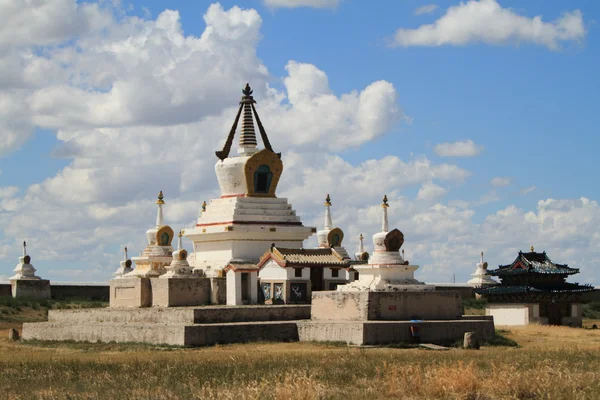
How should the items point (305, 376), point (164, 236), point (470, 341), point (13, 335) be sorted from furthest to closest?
point (164, 236) → point (13, 335) → point (470, 341) → point (305, 376)

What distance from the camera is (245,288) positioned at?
3400 centimetres

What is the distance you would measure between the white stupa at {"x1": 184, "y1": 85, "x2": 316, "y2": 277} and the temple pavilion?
27.2 ft

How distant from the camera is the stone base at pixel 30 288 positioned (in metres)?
49.7

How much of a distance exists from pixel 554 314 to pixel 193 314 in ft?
52.8

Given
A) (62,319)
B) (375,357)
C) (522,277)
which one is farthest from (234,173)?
(375,357)

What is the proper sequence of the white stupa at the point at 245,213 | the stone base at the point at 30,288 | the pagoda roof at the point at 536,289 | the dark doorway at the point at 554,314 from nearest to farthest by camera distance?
the white stupa at the point at 245,213 < the pagoda roof at the point at 536,289 < the dark doorway at the point at 554,314 < the stone base at the point at 30,288

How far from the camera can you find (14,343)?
33.1 m

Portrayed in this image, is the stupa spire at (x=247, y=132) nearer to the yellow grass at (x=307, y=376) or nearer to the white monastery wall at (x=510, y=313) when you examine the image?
the white monastery wall at (x=510, y=313)

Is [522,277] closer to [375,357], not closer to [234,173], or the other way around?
[234,173]

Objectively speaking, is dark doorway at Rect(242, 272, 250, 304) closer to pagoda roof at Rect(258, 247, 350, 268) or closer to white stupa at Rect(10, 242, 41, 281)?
pagoda roof at Rect(258, 247, 350, 268)

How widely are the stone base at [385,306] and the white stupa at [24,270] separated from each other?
23.7m

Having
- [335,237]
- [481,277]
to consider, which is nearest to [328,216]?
[335,237]

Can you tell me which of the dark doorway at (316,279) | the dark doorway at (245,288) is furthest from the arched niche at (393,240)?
the dark doorway at (245,288)

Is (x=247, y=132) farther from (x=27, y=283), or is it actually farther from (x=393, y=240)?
(x=27, y=283)
